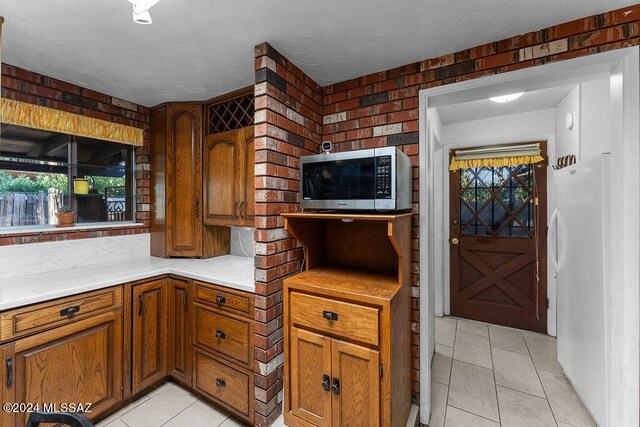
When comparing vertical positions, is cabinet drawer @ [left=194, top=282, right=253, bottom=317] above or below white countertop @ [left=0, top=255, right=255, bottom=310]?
below

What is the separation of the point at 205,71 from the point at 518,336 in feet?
12.2

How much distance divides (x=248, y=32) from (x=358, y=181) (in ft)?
3.27

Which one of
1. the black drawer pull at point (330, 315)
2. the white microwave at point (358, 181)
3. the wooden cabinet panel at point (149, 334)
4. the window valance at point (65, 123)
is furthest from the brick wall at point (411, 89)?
the window valance at point (65, 123)

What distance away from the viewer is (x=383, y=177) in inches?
53.6

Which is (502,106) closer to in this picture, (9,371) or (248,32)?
(248,32)

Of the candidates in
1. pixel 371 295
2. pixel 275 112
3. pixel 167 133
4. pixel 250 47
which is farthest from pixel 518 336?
pixel 167 133

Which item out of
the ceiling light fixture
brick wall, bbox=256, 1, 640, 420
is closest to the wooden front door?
brick wall, bbox=256, 1, 640, 420

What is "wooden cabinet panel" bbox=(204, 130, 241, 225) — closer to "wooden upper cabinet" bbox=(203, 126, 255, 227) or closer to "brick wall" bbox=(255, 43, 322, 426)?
"wooden upper cabinet" bbox=(203, 126, 255, 227)

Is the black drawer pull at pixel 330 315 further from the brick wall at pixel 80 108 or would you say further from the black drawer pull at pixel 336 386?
the brick wall at pixel 80 108

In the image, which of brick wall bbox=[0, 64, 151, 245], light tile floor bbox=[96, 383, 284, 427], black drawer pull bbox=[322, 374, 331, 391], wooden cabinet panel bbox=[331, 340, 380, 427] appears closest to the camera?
wooden cabinet panel bbox=[331, 340, 380, 427]

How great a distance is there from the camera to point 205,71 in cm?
195

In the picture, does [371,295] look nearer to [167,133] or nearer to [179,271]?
[179,271]

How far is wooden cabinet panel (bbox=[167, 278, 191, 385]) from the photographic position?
203cm

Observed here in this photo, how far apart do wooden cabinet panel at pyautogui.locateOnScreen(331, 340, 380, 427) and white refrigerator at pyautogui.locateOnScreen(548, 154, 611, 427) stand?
4.46 feet
